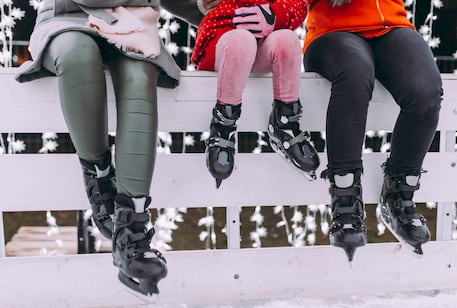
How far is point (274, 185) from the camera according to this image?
1.24 m

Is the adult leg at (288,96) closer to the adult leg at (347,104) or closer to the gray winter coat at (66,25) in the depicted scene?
the adult leg at (347,104)

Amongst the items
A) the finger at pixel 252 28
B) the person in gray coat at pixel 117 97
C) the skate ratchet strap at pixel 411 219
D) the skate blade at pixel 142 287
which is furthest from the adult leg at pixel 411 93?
the skate blade at pixel 142 287

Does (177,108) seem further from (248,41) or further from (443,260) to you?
(443,260)

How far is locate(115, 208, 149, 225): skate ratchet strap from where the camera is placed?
2.92 ft

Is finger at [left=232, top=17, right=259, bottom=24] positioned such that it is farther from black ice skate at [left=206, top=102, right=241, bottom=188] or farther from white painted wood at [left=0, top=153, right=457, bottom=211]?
white painted wood at [left=0, top=153, right=457, bottom=211]

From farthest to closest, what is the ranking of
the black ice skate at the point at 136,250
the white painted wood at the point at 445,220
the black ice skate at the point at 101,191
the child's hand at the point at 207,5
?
the white painted wood at the point at 445,220
the child's hand at the point at 207,5
the black ice skate at the point at 101,191
the black ice skate at the point at 136,250

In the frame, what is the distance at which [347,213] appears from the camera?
1.00 m

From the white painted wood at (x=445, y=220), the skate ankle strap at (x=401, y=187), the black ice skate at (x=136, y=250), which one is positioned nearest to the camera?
the black ice skate at (x=136, y=250)

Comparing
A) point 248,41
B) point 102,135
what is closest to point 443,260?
point 248,41

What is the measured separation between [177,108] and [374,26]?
56 cm

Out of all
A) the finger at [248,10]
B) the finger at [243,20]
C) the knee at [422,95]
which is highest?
the finger at [248,10]

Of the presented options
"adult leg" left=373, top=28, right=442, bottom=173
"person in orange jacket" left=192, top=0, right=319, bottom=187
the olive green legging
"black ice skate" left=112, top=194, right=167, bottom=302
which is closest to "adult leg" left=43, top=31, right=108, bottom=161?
the olive green legging

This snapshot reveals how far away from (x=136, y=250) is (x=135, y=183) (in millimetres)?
135

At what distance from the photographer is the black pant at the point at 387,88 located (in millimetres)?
1007
